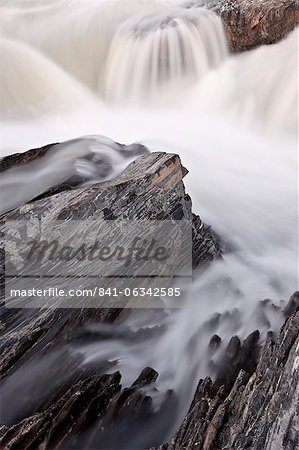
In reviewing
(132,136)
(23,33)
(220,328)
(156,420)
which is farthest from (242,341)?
(23,33)

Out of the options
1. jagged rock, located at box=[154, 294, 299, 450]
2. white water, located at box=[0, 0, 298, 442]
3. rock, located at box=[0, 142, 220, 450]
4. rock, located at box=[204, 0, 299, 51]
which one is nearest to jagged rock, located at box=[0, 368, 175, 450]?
rock, located at box=[0, 142, 220, 450]

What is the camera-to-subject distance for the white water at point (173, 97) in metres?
6.15

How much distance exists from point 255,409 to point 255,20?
28.1 feet

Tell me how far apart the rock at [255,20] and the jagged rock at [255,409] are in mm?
7857

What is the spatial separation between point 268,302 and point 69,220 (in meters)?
1.90

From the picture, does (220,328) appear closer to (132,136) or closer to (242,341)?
(242,341)

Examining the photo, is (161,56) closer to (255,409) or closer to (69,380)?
(69,380)

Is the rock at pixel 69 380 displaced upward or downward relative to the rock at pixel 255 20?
downward

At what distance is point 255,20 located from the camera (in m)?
8.99

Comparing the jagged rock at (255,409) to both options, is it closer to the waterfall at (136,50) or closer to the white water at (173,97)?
the white water at (173,97)

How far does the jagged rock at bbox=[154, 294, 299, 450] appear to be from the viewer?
208 centimetres

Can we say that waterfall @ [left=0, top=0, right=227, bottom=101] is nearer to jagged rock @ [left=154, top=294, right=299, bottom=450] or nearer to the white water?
the white water

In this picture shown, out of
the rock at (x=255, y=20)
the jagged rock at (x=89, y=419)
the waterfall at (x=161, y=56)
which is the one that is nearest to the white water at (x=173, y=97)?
the waterfall at (x=161, y=56)

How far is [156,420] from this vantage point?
2785 mm
